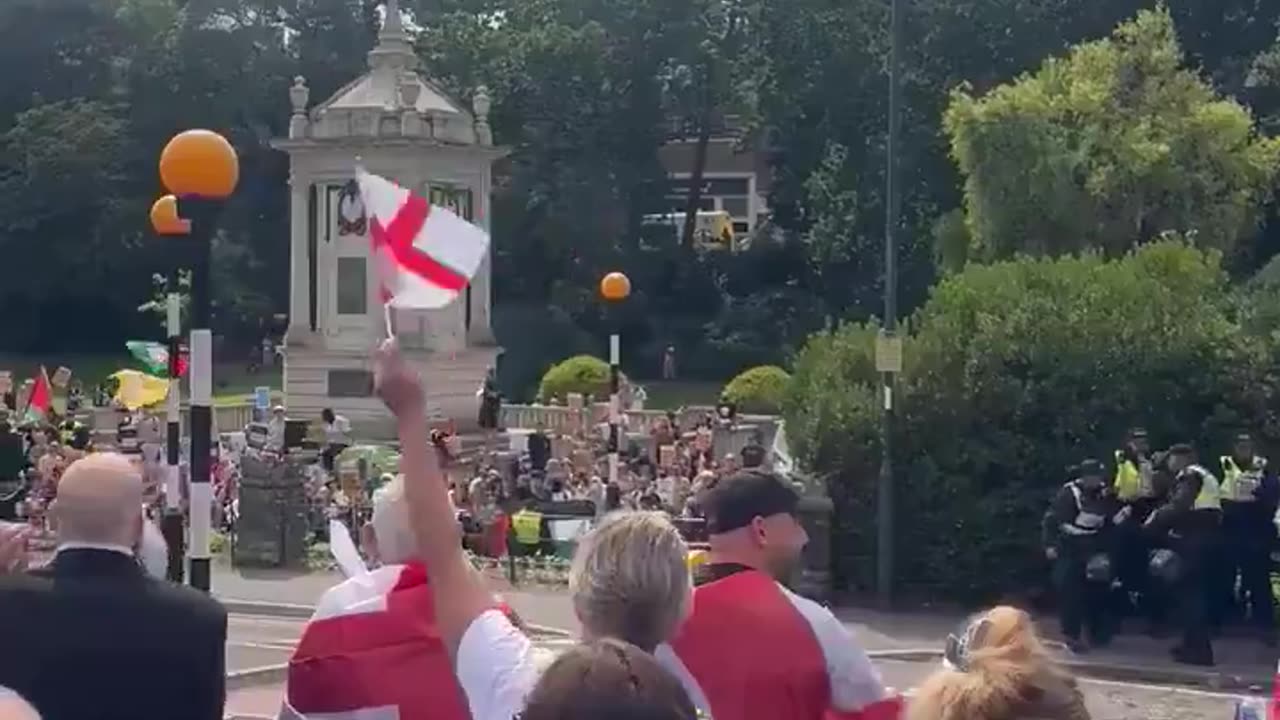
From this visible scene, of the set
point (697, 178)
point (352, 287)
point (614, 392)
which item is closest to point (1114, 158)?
point (614, 392)

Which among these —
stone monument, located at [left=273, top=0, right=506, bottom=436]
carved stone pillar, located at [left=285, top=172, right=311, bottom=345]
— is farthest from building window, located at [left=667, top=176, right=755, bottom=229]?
carved stone pillar, located at [left=285, top=172, right=311, bottom=345]

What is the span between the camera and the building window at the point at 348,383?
3397 centimetres

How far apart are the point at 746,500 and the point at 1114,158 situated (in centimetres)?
3242

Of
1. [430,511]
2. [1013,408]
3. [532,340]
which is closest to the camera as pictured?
[430,511]

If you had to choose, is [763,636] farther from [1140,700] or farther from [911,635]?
[911,635]

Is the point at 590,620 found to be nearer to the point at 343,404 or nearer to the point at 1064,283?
the point at 1064,283

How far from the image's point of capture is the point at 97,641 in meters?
5.22

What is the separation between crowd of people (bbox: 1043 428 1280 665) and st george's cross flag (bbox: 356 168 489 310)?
473 inches

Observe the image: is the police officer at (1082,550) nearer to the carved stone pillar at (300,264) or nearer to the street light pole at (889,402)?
the street light pole at (889,402)

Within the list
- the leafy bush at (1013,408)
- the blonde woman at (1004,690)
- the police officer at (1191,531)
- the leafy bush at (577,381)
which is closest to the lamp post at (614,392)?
the leafy bush at (1013,408)

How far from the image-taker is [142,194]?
236 ft

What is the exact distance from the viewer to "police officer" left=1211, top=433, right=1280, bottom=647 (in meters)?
17.5

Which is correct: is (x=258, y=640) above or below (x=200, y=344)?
below

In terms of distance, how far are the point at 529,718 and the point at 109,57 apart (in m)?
78.4
